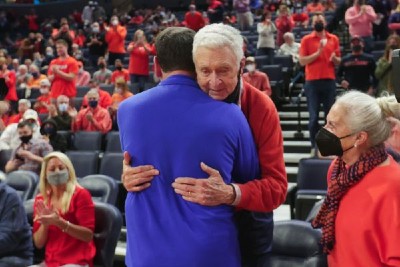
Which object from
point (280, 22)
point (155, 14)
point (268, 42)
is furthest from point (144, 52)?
point (155, 14)

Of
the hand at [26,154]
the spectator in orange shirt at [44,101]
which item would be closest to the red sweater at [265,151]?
the hand at [26,154]

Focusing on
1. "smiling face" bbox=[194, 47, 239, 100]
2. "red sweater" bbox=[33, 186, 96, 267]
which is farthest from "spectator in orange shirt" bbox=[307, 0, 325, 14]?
"smiling face" bbox=[194, 47, 239, 100]

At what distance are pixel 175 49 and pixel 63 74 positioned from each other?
7555 mm

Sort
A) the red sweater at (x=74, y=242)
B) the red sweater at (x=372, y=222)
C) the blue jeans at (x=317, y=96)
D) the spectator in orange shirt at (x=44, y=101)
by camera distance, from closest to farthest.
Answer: the red sweater at (x=372, y=222) → the red sweater at (x=74, y=242) → the blue jeans at (x=317, y=96) → the spectator in orange shirt at (x=44, y=101)

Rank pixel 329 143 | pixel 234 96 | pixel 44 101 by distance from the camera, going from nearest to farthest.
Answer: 1. pixel 234 96
2. pixel 329 143
3. pixel 44 101

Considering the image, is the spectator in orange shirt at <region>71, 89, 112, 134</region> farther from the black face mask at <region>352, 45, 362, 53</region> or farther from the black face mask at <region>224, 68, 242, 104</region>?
the black face mask at <region>224, 68, 242, 104</region>

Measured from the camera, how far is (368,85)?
25.2 feet

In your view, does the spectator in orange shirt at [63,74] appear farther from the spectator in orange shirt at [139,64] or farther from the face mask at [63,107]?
the spectator in orange shirt at [139,64]

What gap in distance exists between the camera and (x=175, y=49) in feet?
5.82

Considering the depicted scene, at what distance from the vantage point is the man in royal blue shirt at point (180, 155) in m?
1.70

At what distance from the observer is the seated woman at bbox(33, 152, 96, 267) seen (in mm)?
4031

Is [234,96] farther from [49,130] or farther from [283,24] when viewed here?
[283,24]

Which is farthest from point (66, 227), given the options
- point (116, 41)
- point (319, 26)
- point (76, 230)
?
point (116, 41)

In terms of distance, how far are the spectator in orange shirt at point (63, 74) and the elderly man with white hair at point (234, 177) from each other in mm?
7525
